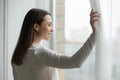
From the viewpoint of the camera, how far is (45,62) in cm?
155

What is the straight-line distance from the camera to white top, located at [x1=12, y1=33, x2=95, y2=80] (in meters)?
1.45

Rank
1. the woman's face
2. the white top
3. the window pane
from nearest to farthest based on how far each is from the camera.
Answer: the white top < the woman's face < the window pane

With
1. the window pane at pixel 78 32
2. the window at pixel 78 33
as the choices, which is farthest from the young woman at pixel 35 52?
the window pane at pixel 78 32

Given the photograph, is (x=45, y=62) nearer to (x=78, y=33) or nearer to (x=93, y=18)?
(x=93, y=18)

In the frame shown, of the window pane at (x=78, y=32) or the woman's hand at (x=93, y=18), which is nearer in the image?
the woman's hand at (x=93, y=18)

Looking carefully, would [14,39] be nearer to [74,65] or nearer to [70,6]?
[70,6]

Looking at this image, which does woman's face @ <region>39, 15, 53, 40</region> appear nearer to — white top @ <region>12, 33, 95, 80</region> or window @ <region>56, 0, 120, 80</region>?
white top @ <region>12, 33, 95, 80</region>

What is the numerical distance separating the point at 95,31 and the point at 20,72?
1.78 ft

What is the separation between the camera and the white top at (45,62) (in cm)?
145

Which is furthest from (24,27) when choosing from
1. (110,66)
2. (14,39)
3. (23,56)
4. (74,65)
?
(14,39)

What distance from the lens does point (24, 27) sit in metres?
1.70

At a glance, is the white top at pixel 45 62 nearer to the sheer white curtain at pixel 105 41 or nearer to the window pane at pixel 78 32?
the sheer white curtain at pixel 105 41

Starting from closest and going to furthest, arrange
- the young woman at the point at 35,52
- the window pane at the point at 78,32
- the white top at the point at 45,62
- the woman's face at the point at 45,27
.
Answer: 1. the white top at the point at 45,62
2. the young woman at the point at 35,52
3. the woman's face at the point at 45,27
4. the window pane at the point at 78,32

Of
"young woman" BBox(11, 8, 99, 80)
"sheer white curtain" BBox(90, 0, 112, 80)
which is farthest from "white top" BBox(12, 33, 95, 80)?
"sheer white curtain" BBox(90, 0, 112, 80)
